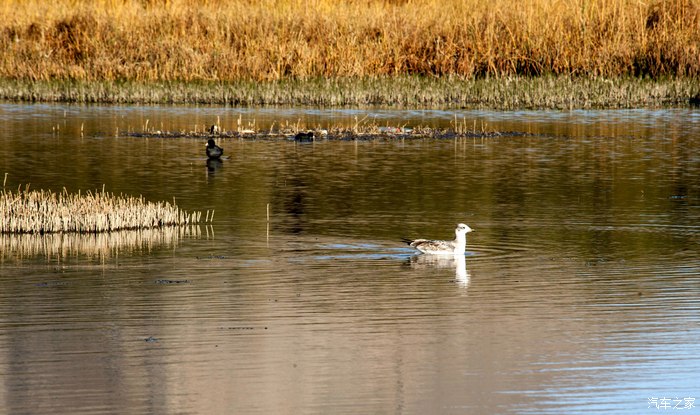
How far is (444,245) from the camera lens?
14570 mm

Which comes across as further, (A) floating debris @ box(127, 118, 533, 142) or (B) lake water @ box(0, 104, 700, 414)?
(A) floating debris @ box(127, 118, 533, 142)

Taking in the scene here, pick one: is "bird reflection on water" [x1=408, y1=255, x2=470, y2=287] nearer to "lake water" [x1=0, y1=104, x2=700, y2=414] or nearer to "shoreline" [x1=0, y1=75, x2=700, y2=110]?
"lake water" [x1=0, y1=104, x2=700, y2=414]

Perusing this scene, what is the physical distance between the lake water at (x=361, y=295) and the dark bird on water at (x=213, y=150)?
30 centimetres

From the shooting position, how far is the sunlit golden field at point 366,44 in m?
37.7

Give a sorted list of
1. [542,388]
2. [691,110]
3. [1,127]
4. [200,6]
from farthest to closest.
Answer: [200,6] → [691,110] → [1,127] → [542,388]

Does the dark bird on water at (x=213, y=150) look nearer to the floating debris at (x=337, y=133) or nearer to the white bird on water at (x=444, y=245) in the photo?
the floating debris at (x=337, y=133)

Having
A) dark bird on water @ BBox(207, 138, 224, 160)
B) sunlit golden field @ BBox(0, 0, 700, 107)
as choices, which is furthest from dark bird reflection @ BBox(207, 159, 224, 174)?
sunlit golden field @ BBox(0, 0, 700, 107)

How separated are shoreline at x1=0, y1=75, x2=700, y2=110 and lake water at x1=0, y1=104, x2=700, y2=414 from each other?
37.8 feet

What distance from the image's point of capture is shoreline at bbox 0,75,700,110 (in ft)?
120

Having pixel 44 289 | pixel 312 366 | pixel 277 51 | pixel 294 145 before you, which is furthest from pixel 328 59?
pixel 312 366

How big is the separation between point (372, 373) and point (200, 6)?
32818mm

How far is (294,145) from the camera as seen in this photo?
93.2 feet

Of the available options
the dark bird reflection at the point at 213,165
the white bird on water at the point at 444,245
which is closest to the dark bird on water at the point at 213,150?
the dark bird reflection at the point at 213,165

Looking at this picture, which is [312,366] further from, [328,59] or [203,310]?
[328,59]
